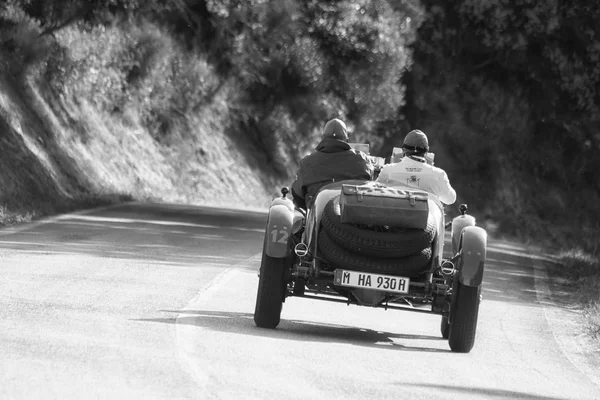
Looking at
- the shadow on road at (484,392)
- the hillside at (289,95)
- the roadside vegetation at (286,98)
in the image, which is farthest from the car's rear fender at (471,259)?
the hillside at (289,95)

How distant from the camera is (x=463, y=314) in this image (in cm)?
1123

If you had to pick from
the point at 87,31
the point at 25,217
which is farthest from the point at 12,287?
the point at 87,31

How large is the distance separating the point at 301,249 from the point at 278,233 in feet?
0.75

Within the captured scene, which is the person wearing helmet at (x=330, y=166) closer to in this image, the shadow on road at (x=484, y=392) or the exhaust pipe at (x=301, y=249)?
the exhaust pipe at (x=301, y=249)

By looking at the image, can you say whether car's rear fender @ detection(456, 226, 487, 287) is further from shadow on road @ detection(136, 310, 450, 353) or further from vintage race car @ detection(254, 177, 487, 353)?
shadow on road @ detection(136, 310, 450, 353)

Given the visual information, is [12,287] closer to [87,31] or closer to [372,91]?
[87,31]

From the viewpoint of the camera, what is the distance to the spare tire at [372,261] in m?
11.1

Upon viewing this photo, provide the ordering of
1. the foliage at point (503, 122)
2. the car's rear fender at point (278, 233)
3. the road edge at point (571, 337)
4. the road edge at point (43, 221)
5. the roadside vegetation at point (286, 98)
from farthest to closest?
the foliage at point (503, 122), the roadside vegetation at point (286, 98), the road edge at point (43, 221), the road edge at point (571, 337), the car's rear fender at point (278, 233)

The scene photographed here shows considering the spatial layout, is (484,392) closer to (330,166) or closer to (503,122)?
(330,166)

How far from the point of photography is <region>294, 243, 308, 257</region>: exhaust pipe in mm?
11211

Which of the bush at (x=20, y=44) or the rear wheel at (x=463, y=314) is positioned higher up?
the bush at (x=20, y=44)

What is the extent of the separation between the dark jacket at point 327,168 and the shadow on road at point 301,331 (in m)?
1.11

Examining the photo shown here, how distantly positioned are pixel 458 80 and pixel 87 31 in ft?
74.8

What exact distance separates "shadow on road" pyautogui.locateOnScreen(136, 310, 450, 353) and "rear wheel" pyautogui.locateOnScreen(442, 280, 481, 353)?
0.73 feet
